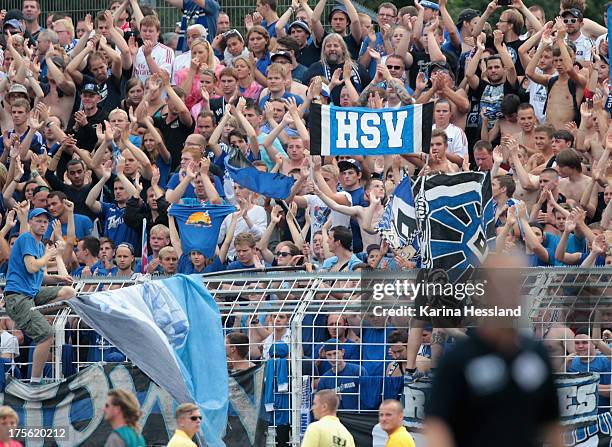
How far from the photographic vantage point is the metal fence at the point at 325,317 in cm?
1605

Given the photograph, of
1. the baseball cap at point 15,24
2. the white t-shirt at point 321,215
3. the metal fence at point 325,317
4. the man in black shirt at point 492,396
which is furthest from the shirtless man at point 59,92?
the man in black shirt at point 492,396

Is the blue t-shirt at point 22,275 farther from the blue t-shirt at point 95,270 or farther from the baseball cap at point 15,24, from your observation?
the baseball cap at point 15,24

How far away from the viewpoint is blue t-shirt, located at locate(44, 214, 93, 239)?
21344 millimetres

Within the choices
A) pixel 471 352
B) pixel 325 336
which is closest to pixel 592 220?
pixel 325 336

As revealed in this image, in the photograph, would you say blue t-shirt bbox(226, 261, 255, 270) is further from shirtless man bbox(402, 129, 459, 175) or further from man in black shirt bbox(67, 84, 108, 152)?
man in black shirt bbox(67, 84, 108, 152)

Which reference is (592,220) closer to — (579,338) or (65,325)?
(579,338)

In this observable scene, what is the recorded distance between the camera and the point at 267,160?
21.3 meters

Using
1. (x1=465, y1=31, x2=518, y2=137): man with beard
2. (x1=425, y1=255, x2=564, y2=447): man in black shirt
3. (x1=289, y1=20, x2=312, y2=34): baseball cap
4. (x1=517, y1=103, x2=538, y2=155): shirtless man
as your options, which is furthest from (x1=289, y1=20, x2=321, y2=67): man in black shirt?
(x1=425, y1=255, x2=564, y2=447): man in black shirt

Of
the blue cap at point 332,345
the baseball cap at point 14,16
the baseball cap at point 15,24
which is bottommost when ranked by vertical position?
the blue cap at point 332,345

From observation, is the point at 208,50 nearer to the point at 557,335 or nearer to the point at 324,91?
the point at 324,91

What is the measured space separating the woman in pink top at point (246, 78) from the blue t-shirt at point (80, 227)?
10.0ft

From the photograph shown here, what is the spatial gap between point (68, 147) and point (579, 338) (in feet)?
31.6

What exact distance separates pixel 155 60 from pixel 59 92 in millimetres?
1496

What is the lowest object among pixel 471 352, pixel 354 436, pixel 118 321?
pixel 354 436
